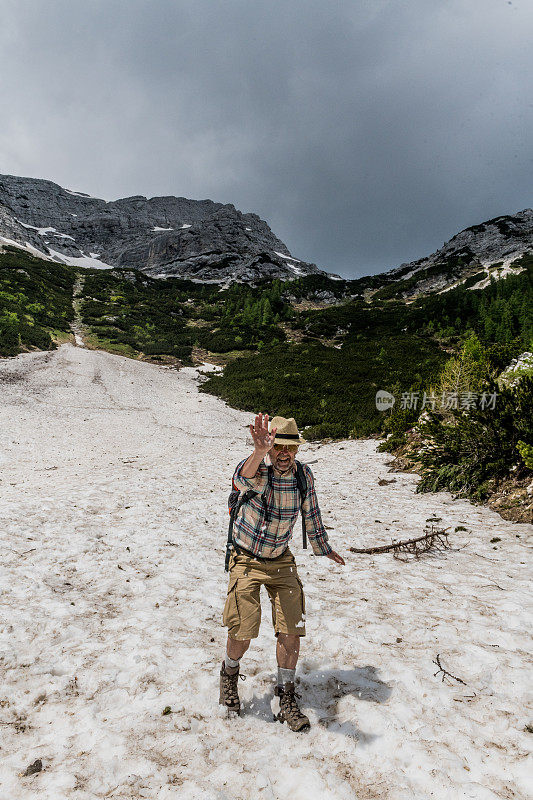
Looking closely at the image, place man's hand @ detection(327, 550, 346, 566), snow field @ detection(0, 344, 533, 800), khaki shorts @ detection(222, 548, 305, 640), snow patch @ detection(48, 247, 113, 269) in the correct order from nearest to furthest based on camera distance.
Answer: snow field @ detection(0, 344, 533, 800) → khaki shorts @ detection(222, 548, 305, 640) → man's hand @ detection(327, 550, 346, 566) → snow patch @ detection(48, 247, 113, 269)

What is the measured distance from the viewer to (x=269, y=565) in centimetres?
326

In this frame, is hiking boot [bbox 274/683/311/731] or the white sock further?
the white sock

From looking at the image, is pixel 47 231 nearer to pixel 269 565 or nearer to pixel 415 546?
pixel 415 546

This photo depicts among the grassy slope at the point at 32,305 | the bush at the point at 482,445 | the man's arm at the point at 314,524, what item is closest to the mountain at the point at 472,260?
the grassy slope at the point at 32,305

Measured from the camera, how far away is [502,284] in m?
68.6

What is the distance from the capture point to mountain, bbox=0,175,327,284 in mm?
133500

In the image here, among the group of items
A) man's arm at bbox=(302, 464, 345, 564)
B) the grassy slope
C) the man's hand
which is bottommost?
the man's hand

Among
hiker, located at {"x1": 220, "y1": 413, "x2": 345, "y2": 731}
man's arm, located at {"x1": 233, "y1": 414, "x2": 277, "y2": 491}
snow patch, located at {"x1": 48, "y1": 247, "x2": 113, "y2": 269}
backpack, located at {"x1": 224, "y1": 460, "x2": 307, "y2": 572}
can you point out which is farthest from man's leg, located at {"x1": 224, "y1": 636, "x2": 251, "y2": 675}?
snow patch, located at {"x1": 48, "y1": 247, "x2": 113, "y2": 269}

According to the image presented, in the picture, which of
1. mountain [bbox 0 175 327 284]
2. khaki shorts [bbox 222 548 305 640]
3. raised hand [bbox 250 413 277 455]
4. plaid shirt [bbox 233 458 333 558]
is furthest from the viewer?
mountain [bbox 0 175 327 284]

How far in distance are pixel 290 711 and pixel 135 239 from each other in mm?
198186

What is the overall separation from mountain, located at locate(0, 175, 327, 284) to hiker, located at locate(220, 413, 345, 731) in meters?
127

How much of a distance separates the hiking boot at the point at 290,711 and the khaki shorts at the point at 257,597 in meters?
0.50

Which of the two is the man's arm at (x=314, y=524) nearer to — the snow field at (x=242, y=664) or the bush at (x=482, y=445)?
the snow field at (x=242, y=664)

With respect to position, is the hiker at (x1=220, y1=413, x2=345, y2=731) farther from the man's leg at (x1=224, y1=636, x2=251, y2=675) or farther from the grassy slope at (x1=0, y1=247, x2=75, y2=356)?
the grassy slope at (x1=0, y1=247, x2=75, y2=356)
